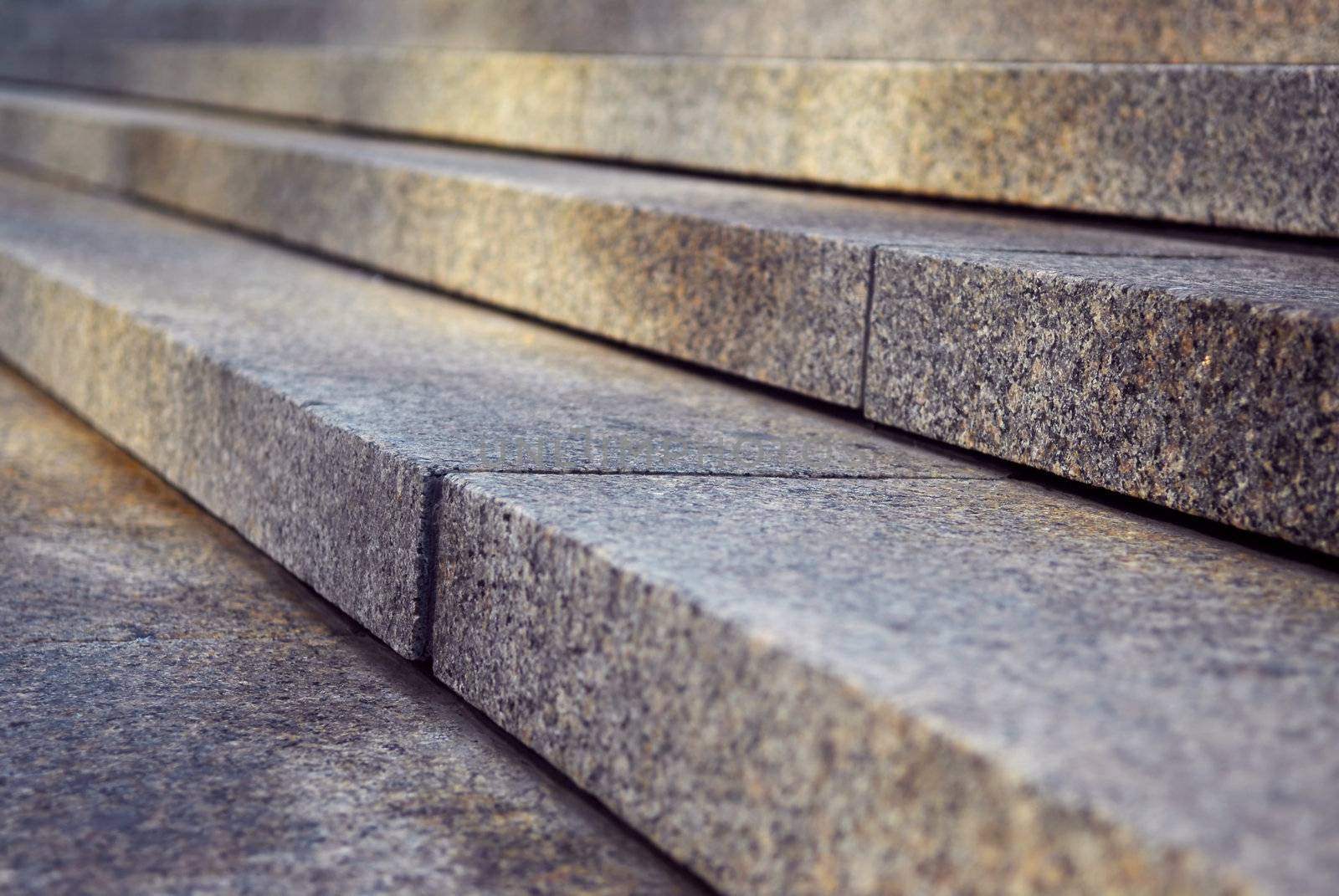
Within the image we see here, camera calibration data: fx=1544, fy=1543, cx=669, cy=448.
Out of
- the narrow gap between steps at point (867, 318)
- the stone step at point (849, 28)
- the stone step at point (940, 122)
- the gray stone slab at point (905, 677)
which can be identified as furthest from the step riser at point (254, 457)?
the stone step at point (849, 28)

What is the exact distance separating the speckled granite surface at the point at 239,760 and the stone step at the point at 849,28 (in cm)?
207

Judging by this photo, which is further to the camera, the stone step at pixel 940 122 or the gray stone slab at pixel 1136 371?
the stone step at pixel 940 122

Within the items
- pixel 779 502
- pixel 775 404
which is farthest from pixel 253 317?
pixel 779 502

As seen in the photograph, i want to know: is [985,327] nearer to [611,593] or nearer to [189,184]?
[611,593]

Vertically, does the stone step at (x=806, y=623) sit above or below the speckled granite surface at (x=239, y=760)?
above

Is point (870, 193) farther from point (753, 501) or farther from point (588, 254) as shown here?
point (753, 501)

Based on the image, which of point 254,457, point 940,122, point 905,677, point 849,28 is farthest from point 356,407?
point 849,28

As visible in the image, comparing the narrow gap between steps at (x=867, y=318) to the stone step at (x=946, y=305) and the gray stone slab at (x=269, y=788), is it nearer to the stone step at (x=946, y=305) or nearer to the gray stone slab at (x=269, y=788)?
the stone step at (x=946, y=305)

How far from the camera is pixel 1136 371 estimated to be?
2.00m

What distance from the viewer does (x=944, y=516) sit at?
6.48 ft

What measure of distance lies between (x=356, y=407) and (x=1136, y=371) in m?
1.20

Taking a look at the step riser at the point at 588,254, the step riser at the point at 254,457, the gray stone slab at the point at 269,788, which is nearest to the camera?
the gray stone slab at the point at 269,788

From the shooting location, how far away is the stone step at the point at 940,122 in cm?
267

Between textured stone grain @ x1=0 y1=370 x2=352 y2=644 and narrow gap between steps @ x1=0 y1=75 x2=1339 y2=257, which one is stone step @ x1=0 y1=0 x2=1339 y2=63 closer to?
narrow gap between steps @ x1=0 y1=75 x2=1339 y2=257
